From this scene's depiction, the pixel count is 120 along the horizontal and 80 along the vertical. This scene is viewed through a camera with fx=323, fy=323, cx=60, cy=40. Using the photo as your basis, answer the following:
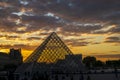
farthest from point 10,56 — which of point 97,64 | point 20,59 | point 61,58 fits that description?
point 61,58

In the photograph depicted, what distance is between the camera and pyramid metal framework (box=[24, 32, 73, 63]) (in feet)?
180

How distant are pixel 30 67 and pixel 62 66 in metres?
7.43

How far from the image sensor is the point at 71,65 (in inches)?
2100

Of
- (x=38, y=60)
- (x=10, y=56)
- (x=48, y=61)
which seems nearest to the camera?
(x=38, y=60)

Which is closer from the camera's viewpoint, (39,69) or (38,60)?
(39,69)

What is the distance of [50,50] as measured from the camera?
56.7 meters

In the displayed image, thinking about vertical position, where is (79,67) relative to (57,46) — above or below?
below

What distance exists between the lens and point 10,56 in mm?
167375

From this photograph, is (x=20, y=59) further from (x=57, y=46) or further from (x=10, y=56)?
(x=57, y=46)

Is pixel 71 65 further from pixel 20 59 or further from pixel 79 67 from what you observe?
pixel 20 59

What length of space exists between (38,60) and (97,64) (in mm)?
67493

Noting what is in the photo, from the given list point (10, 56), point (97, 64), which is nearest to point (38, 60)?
point (97, 64)

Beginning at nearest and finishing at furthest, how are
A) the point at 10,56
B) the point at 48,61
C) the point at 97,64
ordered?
the point at 48,61 → the point at 97,64 → the point at 10,56

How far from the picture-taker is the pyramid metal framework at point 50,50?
180 feet
